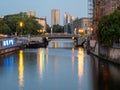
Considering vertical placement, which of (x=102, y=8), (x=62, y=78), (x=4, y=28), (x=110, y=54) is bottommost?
(x=62, y=78)

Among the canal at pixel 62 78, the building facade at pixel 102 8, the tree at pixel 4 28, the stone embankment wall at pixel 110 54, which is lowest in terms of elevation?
the canal at pixel 62 78

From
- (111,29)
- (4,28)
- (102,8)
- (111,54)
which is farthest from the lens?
(4,28)

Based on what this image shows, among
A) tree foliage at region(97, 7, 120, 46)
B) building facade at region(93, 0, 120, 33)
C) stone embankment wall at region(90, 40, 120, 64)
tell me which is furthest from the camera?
building facade at region(93, 0, 120, 33)

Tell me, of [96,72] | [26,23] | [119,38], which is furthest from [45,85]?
[26,23]

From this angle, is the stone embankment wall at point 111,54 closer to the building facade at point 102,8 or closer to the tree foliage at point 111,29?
the tree foliage at point 111,29

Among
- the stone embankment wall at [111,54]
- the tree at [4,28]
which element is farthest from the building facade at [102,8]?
the tree at [4,28]

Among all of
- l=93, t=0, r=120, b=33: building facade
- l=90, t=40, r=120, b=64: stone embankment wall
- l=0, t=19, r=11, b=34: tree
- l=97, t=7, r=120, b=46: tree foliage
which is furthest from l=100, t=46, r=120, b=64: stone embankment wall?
l=0, t=19, r=11, b=34: tree

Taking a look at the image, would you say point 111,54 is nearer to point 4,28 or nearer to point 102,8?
point 102,8

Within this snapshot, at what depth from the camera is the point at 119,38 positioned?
221 ft

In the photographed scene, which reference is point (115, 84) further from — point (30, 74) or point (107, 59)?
point (107, 59)

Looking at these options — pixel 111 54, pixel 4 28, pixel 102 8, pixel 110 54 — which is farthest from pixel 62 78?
pixel 4 28

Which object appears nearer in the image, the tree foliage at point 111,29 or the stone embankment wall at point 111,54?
the stone embankment wall at point 111,54

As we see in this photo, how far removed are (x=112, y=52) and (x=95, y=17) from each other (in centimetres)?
5361

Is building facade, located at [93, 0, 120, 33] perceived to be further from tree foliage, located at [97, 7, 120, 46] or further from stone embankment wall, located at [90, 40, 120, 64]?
tree foliage, located at [97, 7, 120, 46]
